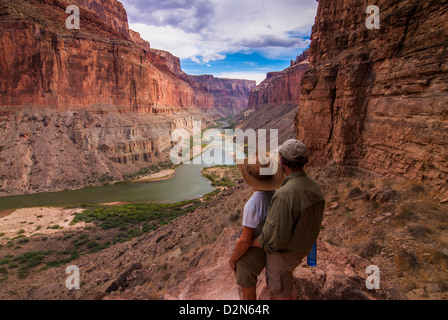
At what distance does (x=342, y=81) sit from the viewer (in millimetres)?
9031

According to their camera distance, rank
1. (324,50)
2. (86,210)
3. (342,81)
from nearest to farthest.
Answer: (342,81), (324,50), (86,210)

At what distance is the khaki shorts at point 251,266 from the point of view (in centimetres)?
233

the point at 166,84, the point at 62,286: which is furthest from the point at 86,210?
the point at 166,84

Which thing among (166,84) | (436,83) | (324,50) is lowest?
(436,83)

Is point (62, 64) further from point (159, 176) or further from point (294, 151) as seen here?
point (294, 151)

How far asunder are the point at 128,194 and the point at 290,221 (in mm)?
26246

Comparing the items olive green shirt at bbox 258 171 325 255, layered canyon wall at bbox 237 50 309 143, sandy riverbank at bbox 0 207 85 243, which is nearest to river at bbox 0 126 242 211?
sandy riverbank at bbox 0 207 85 243

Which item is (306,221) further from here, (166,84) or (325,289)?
(166,84)

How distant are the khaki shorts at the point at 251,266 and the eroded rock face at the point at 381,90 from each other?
19.2 feet

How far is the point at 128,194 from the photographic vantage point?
2520 centimetres

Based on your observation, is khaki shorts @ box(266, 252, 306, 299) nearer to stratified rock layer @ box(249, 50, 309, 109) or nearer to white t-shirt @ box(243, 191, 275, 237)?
white t-shirt @ box(243, 191, 275, 237)

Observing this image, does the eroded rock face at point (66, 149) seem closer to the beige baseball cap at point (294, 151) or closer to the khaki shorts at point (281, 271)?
the khaki shorts at point (281, 271)

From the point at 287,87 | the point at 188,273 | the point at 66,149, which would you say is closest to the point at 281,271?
the point at 188,273

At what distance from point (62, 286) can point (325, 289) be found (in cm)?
980
